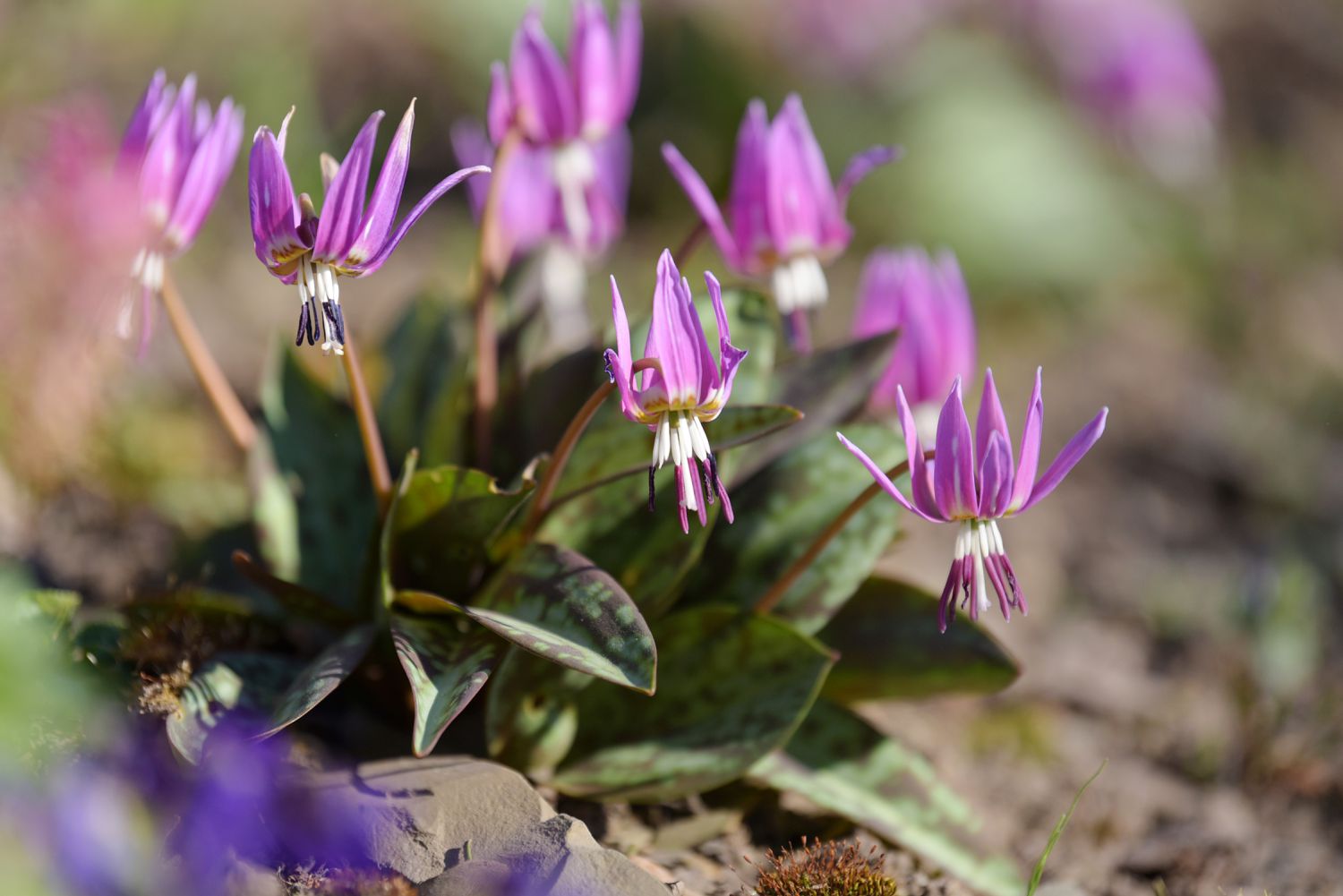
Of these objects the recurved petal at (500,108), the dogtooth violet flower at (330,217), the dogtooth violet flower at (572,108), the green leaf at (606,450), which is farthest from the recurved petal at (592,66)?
the dogtooth violet flower at (330,217)

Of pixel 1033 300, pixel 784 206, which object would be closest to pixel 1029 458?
pixel 784 206

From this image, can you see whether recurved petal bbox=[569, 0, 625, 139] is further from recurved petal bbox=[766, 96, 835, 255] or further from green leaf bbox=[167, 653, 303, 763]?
green leaf bbox=[167, 653, 303, 763]

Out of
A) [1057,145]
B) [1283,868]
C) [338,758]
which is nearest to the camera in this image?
[338,758]

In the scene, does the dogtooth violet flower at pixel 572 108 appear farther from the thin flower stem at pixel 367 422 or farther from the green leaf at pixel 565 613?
the green leaf at pixel 565 613

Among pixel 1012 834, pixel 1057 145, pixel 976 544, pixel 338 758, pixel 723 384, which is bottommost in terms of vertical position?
pixel 1012 834

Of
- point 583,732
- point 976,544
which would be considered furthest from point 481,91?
point 976,544

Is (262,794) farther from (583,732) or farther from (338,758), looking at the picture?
(583,732)

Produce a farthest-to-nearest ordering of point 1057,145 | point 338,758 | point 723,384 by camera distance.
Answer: point 1057,145 → point 338,758 → point 723,384
